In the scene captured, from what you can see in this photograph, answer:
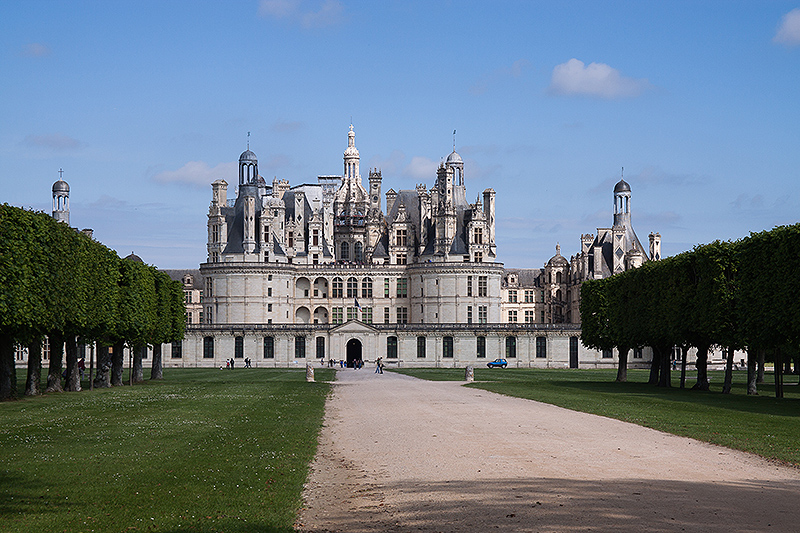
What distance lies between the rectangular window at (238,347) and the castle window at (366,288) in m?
19.4

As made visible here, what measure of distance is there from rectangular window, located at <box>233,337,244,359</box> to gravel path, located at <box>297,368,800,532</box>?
273ft

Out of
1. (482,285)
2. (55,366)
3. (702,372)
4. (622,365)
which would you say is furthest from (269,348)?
(702,372)

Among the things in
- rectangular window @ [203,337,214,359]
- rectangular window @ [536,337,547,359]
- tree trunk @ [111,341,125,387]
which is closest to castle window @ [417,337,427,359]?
rectangular window @ [536,337,547,359]

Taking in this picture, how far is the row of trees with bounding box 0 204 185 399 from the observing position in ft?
118

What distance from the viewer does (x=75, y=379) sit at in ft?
151

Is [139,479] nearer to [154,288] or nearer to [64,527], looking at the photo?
[64,527]

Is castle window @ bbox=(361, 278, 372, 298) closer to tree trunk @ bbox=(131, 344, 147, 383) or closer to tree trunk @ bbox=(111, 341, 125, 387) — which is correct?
tree trunk @ bbox=(131, 344, 147, 383)

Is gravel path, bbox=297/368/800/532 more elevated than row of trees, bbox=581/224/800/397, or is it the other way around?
row of trees, bbox=581/224/800/397

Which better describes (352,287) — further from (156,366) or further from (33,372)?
(33,372)

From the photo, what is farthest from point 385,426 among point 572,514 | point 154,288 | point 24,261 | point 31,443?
point 154,288

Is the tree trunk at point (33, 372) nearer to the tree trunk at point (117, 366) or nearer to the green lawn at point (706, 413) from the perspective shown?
the tree trunk at point (117, 366)

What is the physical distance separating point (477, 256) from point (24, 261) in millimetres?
82837

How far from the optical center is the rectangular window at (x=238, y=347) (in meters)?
109

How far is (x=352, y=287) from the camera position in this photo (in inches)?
4803
